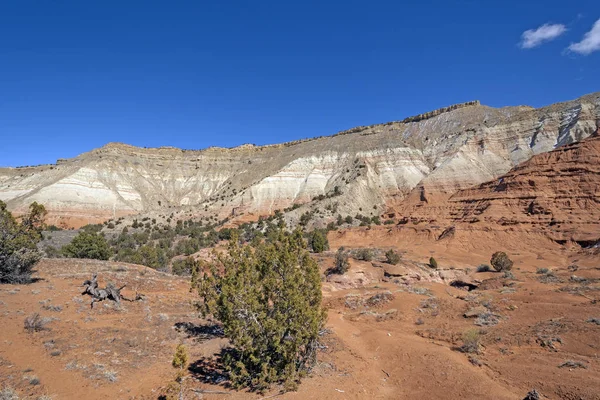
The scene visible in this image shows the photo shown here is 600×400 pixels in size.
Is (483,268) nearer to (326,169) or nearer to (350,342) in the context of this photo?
(350,342)

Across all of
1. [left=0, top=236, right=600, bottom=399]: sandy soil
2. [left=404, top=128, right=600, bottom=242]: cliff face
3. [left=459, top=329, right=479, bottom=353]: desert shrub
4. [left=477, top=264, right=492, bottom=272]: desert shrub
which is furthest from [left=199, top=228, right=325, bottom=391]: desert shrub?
[left=404, top=128, right=600, bottom=242]: cliff face

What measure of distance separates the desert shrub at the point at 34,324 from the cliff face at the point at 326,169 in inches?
1784

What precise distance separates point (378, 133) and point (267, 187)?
30954 mm

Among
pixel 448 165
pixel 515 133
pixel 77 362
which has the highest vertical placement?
pixel 515 133

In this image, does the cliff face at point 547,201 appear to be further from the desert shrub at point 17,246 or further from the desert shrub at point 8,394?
the desert shrub at point 8,394

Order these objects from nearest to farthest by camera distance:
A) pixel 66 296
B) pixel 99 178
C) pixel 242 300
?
pixel 242 300 < pixel 66 296 < pixel 99 178

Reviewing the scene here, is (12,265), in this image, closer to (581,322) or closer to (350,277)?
(350,277)

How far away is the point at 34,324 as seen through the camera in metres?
9.30

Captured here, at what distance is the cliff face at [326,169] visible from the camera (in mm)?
54938

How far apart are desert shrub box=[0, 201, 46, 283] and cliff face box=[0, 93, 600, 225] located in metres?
42.6

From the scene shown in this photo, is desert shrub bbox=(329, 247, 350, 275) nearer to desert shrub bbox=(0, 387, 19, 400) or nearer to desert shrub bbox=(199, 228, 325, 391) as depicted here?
desert shrub bbox=(199, 228, 325, 391)

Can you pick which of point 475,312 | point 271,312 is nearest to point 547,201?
point 475,312

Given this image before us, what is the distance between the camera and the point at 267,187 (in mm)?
62938

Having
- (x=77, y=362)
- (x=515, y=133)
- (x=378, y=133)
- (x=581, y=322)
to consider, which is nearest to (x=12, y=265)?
(x=77, y=362)
